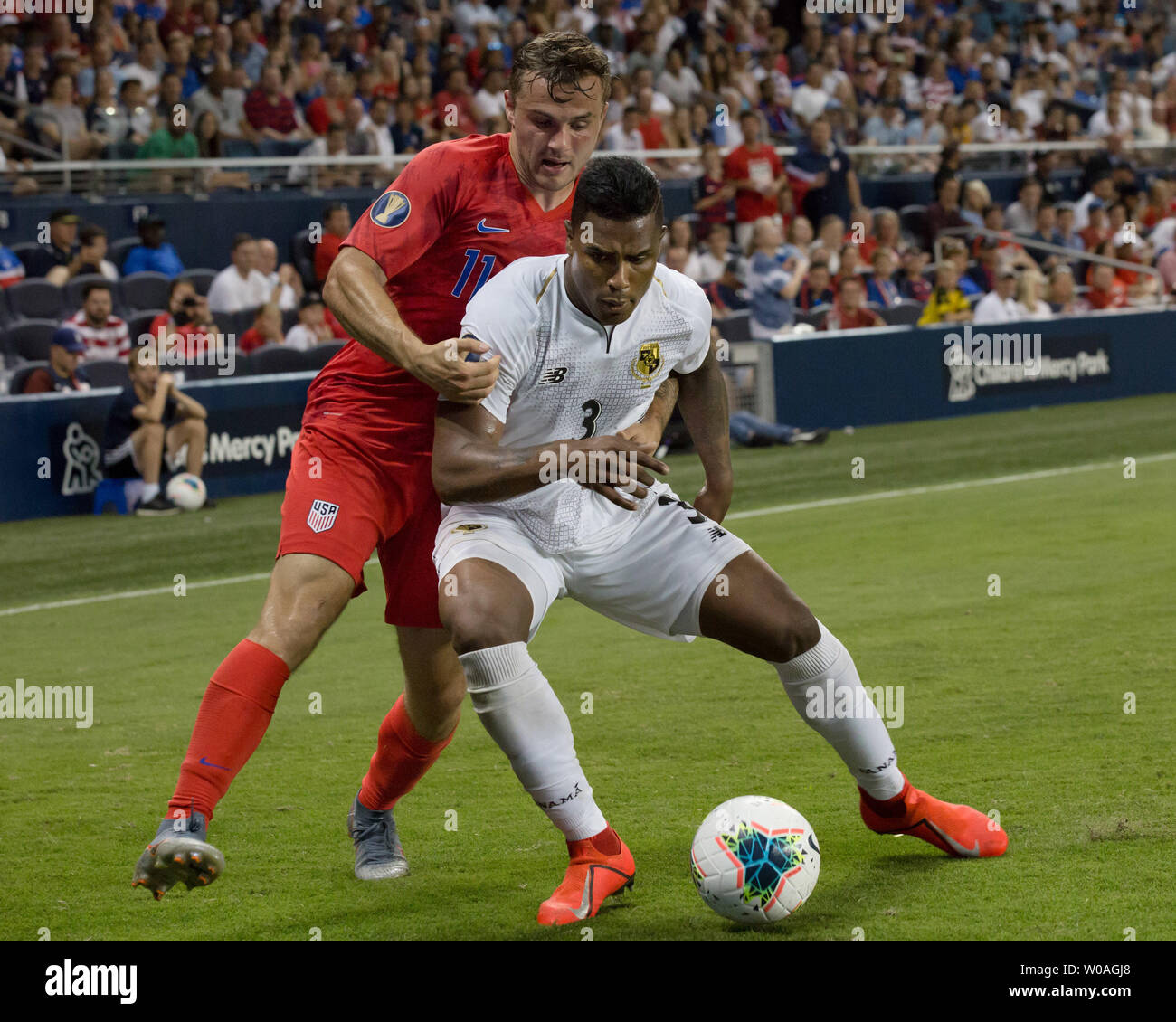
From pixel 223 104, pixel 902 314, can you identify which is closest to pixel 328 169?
pixel 223 104

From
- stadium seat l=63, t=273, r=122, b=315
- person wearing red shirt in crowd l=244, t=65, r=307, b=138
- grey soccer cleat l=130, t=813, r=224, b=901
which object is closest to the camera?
grey soccer cleat l=130, t=813, r=224, b=901

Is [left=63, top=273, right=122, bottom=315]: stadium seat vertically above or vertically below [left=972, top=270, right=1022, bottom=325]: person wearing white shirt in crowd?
above

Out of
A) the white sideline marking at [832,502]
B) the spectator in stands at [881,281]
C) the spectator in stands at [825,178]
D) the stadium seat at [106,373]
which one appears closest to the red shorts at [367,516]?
the white sideline marking at [832,502]

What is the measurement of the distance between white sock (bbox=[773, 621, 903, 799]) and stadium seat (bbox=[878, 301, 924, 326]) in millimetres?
13362

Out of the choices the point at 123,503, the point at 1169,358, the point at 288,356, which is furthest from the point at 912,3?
the point at 123,503

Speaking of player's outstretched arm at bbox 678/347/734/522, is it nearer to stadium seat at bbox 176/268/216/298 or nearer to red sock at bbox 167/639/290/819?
red sock at bbox 167/639/290/819

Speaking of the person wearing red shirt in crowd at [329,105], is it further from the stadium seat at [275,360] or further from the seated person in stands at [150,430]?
the seated person in stands at [150,430]

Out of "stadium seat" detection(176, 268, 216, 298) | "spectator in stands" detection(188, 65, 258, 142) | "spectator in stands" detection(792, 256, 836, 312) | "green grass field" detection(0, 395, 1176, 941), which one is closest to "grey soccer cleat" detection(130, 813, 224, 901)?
"green grass field" detection(0, 395, 1176, 941)

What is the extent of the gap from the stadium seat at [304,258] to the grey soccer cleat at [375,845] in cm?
1122

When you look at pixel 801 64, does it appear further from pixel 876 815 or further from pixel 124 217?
pixel 876 815

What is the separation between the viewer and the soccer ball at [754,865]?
4.09 meters

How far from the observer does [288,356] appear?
1359 cm

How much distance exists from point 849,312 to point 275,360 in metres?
6.17

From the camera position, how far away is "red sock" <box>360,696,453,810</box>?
4.77 metres
